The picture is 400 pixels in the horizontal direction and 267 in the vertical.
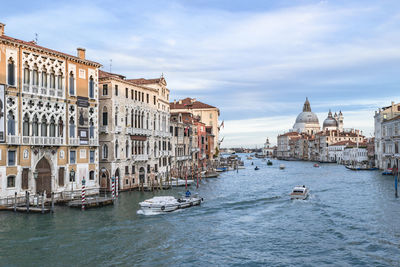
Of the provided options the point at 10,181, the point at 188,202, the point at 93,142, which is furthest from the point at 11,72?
the point at 188,202

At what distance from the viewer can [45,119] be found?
29562 mm

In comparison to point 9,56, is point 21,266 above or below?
below

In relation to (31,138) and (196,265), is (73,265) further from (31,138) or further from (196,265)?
(31,138)

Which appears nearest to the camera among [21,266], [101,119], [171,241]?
[21,266]

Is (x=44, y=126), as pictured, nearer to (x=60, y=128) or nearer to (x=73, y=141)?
(x=60, y=128)

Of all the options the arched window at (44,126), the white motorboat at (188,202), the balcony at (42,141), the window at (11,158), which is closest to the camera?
the window at (11,158)

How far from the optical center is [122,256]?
17.9 meters

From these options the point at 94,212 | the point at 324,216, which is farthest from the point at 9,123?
the point at 324,216

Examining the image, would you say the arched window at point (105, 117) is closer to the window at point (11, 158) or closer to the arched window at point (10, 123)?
the arched window at point (10, 123)

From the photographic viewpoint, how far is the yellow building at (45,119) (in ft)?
88.7

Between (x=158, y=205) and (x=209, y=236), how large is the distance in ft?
23.2

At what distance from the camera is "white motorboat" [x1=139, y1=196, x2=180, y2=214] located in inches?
1099

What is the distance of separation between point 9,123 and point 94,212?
328 inches

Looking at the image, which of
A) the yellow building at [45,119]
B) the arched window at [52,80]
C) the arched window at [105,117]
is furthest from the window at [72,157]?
the arched window at [105,117]
